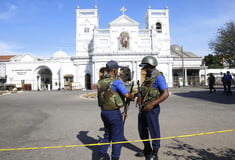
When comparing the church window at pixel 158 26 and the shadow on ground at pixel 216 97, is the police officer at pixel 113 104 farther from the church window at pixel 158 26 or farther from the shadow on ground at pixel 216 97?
the church window at pixel 158 26

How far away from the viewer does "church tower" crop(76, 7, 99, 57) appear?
133 feet

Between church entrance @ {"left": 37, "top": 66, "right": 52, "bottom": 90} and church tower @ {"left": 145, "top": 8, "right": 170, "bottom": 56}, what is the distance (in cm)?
2533

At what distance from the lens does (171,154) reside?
346 cm

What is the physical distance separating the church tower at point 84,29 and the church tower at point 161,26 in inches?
485

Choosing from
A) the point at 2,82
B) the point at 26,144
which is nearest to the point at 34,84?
the point at 2,82

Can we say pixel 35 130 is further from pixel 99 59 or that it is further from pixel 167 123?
pixel 99 59

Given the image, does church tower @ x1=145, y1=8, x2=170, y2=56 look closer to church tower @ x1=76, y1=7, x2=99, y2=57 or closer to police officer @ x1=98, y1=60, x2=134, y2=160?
church tower @ x1=76, y1=7, x2=99, y2=57

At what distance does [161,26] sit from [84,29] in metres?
17.3

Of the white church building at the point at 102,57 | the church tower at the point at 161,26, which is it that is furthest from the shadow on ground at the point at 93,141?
the church tower at the point at 161,26

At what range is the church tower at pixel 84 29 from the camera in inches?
1598

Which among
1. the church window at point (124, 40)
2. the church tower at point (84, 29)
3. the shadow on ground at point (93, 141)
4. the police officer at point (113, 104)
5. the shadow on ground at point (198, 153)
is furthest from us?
the church tower at point (84, 29)

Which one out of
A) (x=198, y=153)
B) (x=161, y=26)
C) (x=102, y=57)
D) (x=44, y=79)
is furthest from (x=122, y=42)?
(x=198, y=153)

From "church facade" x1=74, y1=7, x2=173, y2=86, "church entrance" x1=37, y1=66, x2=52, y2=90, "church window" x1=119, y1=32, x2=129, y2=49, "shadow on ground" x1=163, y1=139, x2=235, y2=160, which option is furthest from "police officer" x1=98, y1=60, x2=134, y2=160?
"church entrance" x1=37, y1=66, x2=52, y2=90

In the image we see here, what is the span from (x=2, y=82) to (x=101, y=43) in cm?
2470
